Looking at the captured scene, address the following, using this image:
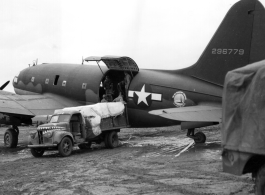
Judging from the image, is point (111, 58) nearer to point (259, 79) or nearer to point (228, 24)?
point (228, 24)

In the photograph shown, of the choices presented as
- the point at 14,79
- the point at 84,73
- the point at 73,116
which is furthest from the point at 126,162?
the point at 14,79

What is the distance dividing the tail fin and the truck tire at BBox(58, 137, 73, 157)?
6883 millimetres

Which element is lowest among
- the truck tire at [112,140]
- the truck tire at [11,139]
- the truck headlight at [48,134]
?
the truck tire at [11,139]

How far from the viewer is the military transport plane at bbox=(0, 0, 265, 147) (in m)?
17.8

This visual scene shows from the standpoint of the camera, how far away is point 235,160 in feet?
25.0

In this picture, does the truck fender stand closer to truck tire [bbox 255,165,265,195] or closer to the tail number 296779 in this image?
the tail number 296779

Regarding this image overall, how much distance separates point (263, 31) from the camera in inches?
688

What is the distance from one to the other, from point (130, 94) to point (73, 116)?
14.4 ft

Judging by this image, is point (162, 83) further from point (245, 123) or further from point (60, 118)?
point (245, 123)

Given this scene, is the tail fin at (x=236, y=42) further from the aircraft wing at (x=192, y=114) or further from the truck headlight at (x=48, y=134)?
the truck headlight at (x=48, y=134)

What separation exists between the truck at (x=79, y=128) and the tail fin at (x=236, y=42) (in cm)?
464

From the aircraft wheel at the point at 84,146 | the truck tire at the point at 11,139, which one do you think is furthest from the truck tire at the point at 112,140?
the truck tire at the point at 11,139

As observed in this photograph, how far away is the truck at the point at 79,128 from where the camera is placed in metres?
17.0

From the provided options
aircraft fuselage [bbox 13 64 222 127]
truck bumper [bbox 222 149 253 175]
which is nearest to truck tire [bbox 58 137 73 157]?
aircraft fuselage [bbox 13 64 222 127]
